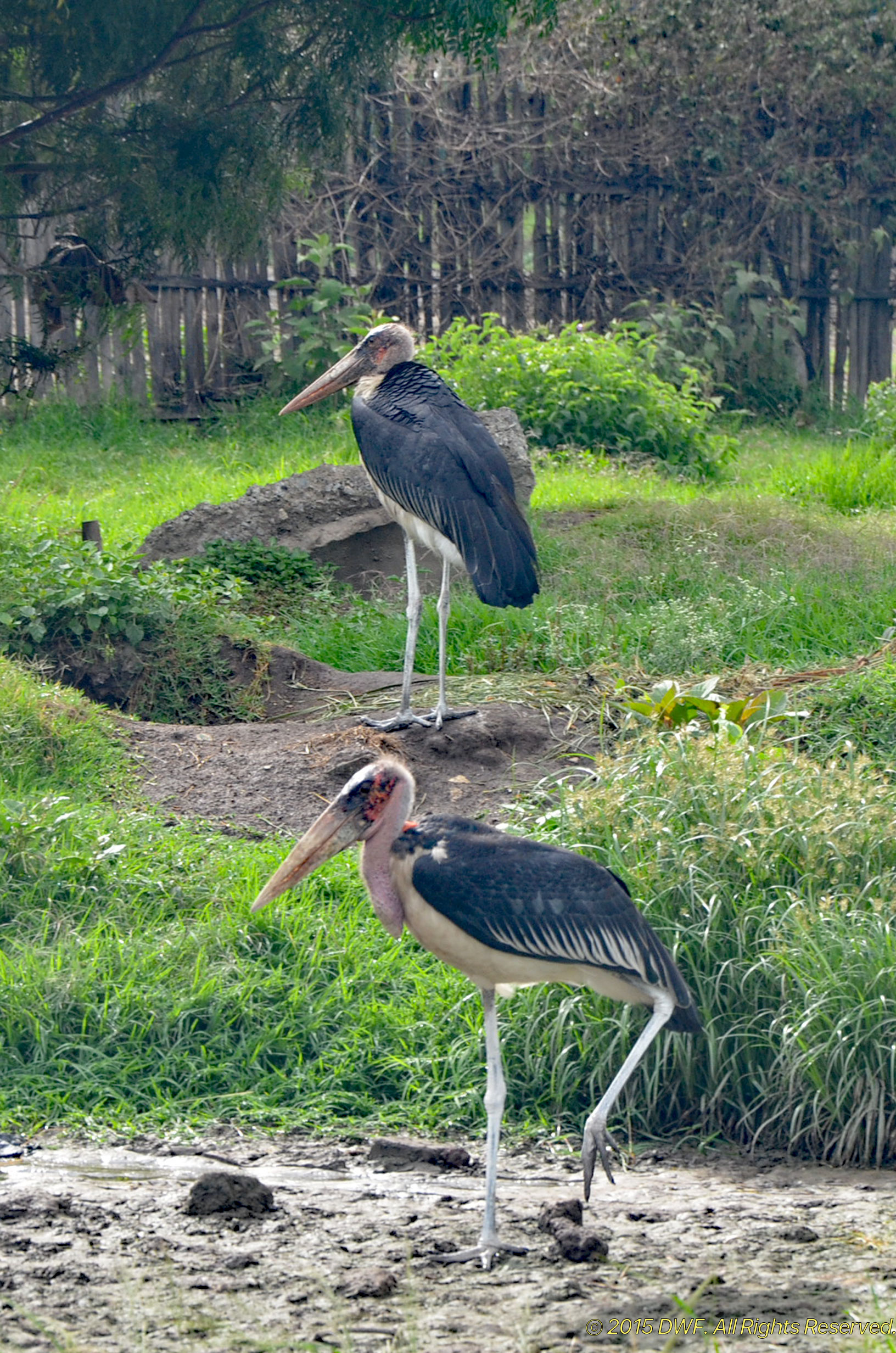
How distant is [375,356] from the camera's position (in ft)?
20.8

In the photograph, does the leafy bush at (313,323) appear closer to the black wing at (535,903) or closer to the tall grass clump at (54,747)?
the tall grass clump at (54,747)

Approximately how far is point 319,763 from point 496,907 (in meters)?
2.38

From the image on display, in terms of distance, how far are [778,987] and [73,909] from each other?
1851mm

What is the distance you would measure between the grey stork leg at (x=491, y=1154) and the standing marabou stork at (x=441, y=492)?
7.76 ft

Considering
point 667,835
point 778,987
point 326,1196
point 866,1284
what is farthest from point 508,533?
point 866,1284

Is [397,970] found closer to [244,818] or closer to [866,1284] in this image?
[244,818]

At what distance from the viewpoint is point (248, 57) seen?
→ 5.99 metres

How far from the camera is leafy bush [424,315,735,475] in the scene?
980 centimetres

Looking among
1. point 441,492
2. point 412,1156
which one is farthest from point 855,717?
point 412,1156

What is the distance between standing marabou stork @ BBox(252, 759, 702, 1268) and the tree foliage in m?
3.76

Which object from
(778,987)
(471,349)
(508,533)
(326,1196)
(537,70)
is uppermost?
(537,70)

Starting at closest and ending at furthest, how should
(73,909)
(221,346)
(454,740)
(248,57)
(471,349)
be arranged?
(73,909)
(454,740)
(248,57)
(471,349)
(221,346)

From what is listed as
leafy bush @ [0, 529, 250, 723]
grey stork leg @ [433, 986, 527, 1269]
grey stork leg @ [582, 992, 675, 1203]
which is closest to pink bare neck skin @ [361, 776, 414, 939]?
grey stork leg @ [433, 986, 527, 1269]
